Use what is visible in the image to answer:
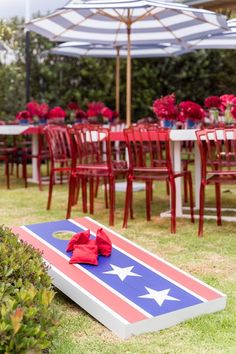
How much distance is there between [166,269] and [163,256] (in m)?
0.90

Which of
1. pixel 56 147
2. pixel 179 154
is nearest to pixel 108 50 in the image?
pixel 56 147

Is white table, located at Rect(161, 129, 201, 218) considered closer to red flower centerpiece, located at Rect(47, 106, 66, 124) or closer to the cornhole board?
the cornhole board

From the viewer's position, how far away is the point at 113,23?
8.57 m

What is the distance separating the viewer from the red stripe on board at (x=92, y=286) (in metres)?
2.73

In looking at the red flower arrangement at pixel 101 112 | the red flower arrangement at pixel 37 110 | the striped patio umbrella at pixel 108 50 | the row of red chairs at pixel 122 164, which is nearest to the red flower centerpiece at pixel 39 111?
→ the red flower arrangement at pixel 37 110

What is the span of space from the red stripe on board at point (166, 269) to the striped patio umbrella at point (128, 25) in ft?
13.1

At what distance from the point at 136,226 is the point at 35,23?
3755mm

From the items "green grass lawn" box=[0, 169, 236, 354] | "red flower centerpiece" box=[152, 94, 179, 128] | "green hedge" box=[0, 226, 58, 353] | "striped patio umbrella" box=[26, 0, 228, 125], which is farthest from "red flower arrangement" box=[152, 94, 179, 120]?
"green hedge" box=[0, 226, 58, 353]

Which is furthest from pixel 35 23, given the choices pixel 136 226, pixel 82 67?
pixel 82 67

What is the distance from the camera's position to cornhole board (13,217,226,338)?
2736 mm

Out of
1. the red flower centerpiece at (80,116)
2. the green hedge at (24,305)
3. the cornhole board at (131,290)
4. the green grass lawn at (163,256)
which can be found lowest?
the green grass lawn at (163,256)

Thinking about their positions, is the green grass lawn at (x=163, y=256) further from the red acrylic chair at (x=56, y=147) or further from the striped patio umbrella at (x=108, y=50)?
the striped patio umbrella at (x=108, y=50)

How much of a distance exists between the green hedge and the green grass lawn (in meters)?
0.21

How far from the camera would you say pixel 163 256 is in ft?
13.8
